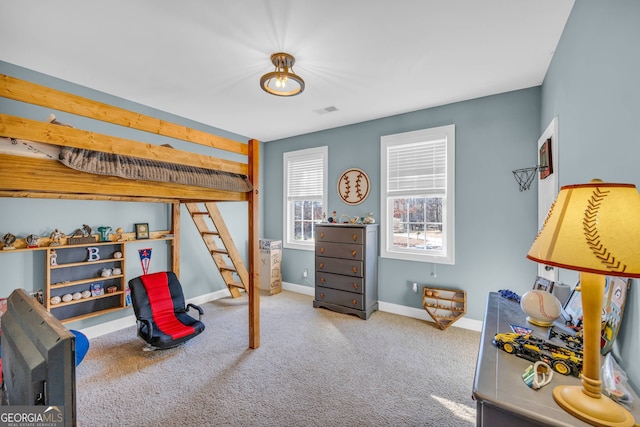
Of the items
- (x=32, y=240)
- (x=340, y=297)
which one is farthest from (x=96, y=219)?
(x=340, y=297)

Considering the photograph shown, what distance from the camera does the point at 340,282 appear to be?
3771mm

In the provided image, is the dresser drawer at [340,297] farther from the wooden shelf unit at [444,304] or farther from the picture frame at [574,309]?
the picture frame at [574,309]

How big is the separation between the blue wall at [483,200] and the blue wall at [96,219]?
2.73 m

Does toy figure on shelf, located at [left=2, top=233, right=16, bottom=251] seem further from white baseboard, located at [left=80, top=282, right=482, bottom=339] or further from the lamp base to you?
the lamp base

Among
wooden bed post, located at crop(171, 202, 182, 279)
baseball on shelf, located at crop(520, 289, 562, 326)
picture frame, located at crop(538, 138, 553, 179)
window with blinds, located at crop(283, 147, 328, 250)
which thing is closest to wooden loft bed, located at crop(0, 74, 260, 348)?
wooden bed post, located at crop(171, 202, 182, 279)

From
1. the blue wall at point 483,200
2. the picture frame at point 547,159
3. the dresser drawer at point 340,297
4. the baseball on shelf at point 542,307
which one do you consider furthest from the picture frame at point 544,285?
the dresser drawer at point 340,297

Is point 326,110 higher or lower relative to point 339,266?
higher

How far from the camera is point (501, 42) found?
2.17 m

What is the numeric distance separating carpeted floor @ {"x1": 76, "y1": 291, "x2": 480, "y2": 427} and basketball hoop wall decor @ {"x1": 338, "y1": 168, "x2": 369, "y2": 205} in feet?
5.77

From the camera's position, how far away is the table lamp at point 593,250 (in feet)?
2.42

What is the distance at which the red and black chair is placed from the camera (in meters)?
2.66

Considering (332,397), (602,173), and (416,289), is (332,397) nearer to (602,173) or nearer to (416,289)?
(416,289)

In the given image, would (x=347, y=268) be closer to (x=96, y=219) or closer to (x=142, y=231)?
(x=142, y=231)

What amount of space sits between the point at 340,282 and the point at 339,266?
0.73ft
